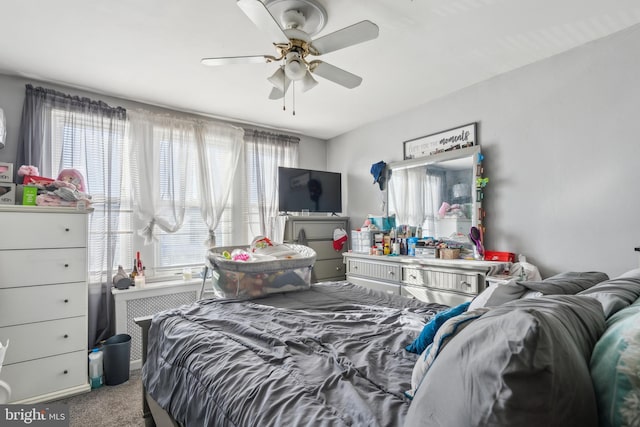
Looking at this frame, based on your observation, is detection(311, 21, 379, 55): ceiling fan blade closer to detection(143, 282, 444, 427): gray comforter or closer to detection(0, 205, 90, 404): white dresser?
detection(143, 282, 444, 427): gray comforter

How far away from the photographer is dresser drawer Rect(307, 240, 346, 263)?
3.94 metres

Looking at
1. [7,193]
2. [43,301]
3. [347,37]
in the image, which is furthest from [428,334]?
[7,193]

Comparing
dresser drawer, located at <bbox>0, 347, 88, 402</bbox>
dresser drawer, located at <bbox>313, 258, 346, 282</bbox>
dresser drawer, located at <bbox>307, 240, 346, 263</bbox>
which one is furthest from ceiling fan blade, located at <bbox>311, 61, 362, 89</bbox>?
dresser drawer, located at <bbox>0, 347, 88, 402</bbox>

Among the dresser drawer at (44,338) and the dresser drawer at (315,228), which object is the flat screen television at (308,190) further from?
the dresser drawer at (44,338)

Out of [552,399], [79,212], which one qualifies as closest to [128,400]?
[79,212]

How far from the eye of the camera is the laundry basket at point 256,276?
6.79ft

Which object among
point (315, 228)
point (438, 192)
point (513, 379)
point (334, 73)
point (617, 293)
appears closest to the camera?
→ point (513, 379)

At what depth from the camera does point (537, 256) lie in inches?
98.7

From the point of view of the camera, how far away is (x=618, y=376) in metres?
0.51

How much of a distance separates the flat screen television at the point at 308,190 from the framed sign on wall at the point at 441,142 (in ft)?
3.69

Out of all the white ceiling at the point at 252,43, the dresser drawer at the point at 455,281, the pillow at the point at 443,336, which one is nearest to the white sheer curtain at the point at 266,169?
the white ceiling at the point at 252,43

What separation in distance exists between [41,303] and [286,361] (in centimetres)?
221

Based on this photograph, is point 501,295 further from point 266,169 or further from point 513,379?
point 266,169

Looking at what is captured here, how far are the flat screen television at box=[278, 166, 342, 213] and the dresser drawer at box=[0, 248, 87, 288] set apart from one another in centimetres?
208
